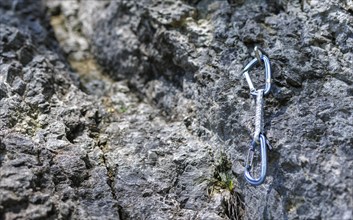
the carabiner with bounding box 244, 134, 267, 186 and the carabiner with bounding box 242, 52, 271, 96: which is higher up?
the carabiner with bounding box 242, 52, 271, 96

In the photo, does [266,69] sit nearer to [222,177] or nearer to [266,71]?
[266,71]

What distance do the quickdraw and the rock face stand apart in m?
0.10

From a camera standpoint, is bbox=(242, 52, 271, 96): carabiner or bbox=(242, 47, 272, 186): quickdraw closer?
bbox=(242, 47, 272, 186): quickdraw

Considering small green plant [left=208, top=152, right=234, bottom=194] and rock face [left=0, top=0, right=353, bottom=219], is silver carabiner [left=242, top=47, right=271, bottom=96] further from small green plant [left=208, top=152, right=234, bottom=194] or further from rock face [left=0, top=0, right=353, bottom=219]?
small green plant [left=208, top=152, right=234, bottom=194]

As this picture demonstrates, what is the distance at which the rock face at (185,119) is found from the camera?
138 inches

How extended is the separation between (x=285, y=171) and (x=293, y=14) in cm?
174

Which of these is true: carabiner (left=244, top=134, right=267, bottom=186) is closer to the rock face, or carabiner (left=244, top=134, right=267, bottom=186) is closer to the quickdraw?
the quickdraw

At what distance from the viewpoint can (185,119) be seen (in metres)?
4.59

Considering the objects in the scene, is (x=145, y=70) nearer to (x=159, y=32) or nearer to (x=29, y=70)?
(x=159, y=32)

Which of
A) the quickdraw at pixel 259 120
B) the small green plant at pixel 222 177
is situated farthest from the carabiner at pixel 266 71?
the small green plant at pixel 222 177

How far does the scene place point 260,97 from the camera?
391 centimetres

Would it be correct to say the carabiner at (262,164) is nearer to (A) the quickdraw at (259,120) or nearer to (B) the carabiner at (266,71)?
(A) the quickdraw at (259,120)

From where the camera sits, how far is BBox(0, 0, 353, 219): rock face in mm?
3508

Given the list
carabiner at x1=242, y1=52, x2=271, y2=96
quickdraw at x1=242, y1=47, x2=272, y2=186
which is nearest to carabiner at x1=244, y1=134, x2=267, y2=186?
quickdraw at x1=242, y1=47, x2=272, y2=186
